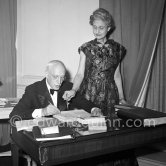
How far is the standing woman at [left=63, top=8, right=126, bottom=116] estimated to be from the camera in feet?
9.91

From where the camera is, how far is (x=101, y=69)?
3020 millimetres

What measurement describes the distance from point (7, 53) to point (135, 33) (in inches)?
85.7

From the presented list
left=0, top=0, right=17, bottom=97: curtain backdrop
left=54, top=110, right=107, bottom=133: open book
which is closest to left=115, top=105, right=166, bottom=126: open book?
left=54, top=110, right=107, bottom=133: open book

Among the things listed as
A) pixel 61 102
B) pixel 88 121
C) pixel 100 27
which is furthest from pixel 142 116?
pixel 100 27

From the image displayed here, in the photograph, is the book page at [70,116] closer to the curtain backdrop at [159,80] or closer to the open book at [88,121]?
the open book at [88,121]

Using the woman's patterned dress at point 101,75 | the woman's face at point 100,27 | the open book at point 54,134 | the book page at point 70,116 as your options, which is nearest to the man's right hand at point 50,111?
the book page at point 70,116

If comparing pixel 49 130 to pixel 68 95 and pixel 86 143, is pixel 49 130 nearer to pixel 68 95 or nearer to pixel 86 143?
pixel 86 143

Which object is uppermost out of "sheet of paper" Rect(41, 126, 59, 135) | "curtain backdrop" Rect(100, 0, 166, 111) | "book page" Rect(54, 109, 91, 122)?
"curtain backdrop" Rect(100, 0, 166, 111)

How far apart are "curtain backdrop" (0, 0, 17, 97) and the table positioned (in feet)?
7.74

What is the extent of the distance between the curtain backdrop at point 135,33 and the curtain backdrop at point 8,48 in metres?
1.67

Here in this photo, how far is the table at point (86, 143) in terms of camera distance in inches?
64.3

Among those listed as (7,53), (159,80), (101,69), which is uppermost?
(7,53)

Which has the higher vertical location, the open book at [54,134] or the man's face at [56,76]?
the man's face at [56,76]

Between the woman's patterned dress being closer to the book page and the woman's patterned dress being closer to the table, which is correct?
the book page
